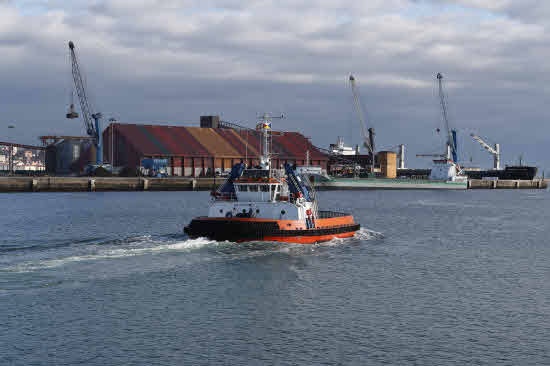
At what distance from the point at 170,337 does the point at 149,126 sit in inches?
5101

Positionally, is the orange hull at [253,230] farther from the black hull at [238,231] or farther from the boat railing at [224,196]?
the boat railing at [224,196]

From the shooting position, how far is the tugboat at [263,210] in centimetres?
3997

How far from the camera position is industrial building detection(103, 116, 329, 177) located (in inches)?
5389

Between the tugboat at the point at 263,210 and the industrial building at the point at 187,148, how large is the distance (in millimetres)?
84136

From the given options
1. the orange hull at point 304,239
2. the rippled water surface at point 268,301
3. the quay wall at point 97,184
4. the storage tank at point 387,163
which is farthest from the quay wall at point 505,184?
the orange hull at point 304,239

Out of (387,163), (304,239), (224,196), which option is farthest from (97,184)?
(387,163)

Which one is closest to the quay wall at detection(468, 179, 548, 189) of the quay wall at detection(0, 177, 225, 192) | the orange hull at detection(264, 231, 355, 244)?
the quay wall at detection(0, 177, 225, 192)

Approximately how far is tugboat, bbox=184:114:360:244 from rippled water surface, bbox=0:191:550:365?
0.82m

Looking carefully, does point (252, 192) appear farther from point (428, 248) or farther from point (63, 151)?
point (63, 151)

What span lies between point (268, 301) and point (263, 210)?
13.6m

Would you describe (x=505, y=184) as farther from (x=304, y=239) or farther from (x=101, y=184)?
(x=304, y=239)

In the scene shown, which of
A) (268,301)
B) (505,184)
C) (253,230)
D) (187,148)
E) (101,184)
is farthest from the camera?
(505,184)

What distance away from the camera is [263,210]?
134 ft

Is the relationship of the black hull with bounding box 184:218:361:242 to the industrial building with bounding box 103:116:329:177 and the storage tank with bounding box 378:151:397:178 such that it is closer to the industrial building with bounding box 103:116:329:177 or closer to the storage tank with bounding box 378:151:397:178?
the industrial building with bounding box 103:116:329:177
